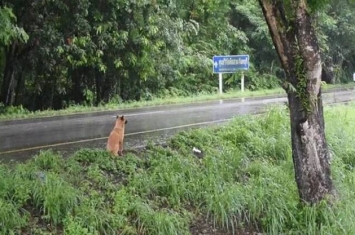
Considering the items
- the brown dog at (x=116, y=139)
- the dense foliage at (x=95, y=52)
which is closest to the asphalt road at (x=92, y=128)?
the brown dog at (x=116, y=139)

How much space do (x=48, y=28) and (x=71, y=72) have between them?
125 inches

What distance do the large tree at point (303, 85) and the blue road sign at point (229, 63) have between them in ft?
59.2

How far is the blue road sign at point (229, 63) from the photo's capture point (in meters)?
24.6

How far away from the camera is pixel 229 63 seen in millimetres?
24781

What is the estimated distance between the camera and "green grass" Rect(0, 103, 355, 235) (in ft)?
19.0

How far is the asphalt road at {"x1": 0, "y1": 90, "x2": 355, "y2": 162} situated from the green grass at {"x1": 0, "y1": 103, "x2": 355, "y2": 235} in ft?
5.25

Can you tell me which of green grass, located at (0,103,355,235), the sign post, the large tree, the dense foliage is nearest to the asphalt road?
green grass, located at (0,103,355,235)

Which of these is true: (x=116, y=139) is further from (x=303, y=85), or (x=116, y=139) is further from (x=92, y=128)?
(x=92, y=128)

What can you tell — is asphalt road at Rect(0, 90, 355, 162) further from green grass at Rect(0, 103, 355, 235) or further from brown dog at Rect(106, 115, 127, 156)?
green grass at Rect(0, 103, 355, 235)

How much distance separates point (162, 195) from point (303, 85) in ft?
7.75

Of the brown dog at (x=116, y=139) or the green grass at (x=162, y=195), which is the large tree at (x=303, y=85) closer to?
the green grass at (x=162, y=195)

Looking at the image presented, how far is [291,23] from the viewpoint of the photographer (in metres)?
6.46

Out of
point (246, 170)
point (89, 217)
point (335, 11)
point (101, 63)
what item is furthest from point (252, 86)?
point (89, 217)

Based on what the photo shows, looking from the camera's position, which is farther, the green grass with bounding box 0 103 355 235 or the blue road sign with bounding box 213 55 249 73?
the blue road sign with bounding box 213 55 249 73
